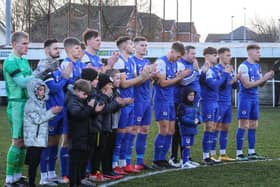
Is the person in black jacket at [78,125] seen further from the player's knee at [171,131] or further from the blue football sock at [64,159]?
the player's knee at [171,131]

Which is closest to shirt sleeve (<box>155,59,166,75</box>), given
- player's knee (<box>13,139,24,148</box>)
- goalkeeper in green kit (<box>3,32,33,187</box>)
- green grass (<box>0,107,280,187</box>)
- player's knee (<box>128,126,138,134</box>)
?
player's knee (<box>128,126,138,134</box>)

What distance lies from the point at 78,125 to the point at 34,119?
584 millimetres

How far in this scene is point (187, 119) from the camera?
9789 mm

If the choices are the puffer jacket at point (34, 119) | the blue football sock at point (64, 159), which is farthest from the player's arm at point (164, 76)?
the puffer jacket at point (34, 119)

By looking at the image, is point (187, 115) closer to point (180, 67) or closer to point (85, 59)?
point (180, 67)

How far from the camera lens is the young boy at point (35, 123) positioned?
7.44 m

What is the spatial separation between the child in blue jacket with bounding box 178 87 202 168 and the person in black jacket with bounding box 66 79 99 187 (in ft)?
8.90

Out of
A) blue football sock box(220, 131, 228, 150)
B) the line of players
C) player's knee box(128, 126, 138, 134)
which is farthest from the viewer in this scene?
blue football sock box(220, 131, 228, 150)

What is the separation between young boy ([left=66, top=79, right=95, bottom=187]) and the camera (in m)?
7.39

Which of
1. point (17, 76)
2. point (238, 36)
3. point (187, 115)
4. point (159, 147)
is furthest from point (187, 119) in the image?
point (238, 36)

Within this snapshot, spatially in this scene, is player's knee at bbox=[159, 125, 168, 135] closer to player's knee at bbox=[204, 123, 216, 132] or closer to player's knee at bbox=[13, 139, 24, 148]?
player's knee at bbox=[204, 123, 216, 132]

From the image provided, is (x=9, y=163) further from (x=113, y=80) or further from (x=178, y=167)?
(x=178, y=167)

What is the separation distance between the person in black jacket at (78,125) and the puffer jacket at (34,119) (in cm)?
30

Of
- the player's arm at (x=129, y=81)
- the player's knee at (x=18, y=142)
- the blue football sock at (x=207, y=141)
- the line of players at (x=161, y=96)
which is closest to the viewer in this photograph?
the player's knee at (x=18, y=142)
